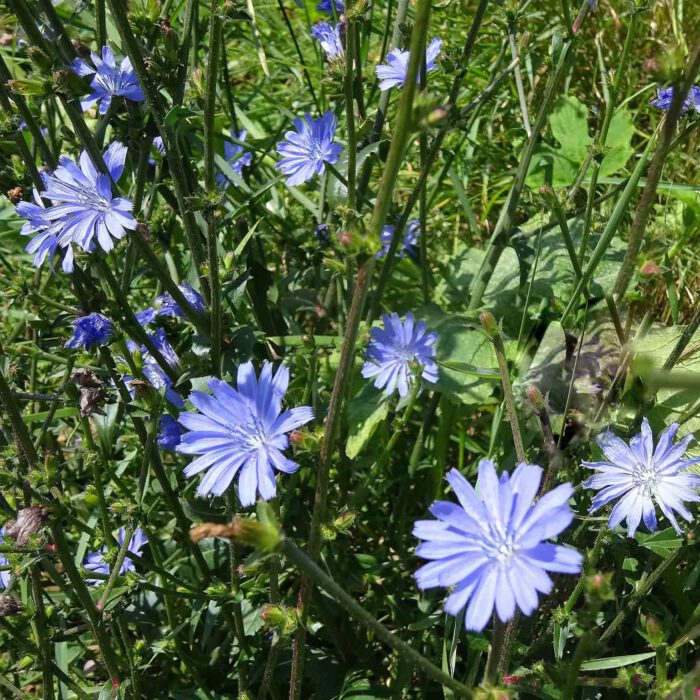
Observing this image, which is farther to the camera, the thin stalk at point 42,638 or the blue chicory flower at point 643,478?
the thin stalk at point 42,638

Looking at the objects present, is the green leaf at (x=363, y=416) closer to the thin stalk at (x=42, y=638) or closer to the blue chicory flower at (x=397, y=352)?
the blue chicory flower at (x=397, y=352)

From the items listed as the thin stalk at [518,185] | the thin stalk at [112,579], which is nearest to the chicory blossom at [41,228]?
the thin stalk at [112,579]

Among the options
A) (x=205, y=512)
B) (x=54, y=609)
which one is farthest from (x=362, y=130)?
(x=54, y=609)

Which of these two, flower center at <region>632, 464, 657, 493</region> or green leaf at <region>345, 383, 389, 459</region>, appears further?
green leaf at <region>345, 383, 389, 459</region>

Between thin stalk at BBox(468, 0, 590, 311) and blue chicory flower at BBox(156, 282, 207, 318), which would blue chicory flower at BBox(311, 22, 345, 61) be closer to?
thin stalk at BBox(468, 0, 590, 311)

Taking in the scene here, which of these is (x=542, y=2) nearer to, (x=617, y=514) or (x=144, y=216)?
(x=144, y=216)

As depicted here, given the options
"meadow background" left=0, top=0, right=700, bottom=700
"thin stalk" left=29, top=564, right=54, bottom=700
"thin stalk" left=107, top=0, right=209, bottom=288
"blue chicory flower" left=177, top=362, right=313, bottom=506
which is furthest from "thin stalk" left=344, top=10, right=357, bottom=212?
"thin stalk" left=29, top=564, right=54, bottom=700
